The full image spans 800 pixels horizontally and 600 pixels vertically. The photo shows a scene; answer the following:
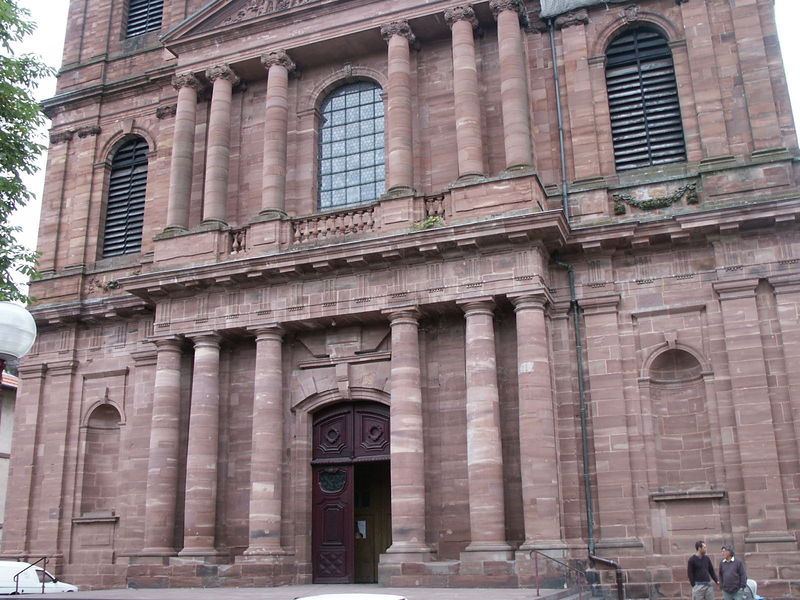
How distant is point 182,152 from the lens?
2275cm

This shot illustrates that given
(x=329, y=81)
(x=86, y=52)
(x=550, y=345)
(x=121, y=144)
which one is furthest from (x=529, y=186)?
(x=86, y=52)

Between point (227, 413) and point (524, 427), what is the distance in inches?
284

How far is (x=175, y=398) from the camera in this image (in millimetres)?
20641

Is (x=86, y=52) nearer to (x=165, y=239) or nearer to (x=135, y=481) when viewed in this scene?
(x=165, y=239)

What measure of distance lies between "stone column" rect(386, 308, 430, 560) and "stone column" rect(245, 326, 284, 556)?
2557 mm

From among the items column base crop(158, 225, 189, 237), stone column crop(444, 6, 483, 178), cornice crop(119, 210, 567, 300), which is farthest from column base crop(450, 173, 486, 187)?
column base crop(158, 225, 189, 237)

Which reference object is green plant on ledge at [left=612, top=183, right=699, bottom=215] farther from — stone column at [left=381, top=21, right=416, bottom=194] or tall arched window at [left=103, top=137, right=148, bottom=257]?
tall arched window at [left=103, top=137, right=148, bottom=257]

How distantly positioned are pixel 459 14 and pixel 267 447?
10848 mm

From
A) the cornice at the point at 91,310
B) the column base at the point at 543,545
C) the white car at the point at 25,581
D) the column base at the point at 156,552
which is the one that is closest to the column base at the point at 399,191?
the cornice at the point at 91,310

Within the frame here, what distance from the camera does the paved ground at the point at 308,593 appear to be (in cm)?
1417

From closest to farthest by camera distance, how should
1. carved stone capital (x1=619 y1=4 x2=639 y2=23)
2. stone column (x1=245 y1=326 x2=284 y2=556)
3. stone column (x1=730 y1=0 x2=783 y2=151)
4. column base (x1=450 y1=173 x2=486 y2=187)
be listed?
stone column (x1=730 y1=0 x2=783 y2=151) < stone column (x1=245 y1=326 x2=284 y2=556) < column base (x1=450 y1=173 x2=486 y2=187) < carved stone capital (x1=619 y1=4 x2=639 y2=23)

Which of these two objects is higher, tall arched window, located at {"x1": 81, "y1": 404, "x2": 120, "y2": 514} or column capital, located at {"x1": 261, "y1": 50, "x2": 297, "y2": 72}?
column capital, located at {"x1": 261, "y1": 50, "x2": 297, "y2": 72}

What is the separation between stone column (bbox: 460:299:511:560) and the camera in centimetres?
1691

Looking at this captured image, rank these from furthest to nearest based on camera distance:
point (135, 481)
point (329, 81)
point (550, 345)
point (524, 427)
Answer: point (329, 81), point (135, 481), point (550, 345), point (524, 427)
